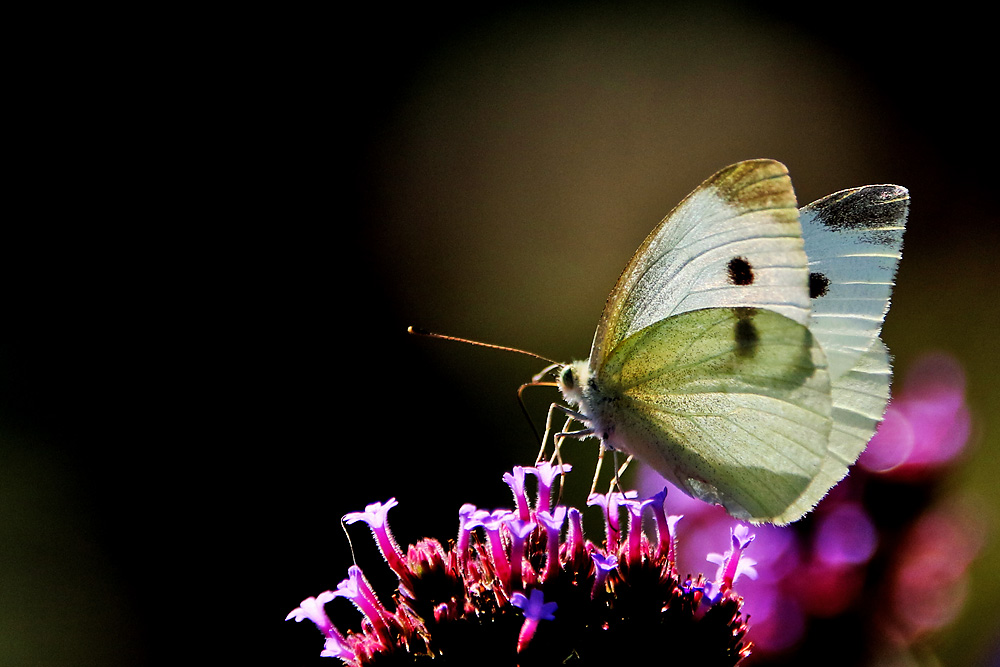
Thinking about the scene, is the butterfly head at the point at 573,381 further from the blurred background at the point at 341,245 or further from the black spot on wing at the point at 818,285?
the blurred background at the point at 341,245

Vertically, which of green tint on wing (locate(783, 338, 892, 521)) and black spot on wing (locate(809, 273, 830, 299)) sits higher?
black spot on wing (locate(809, 273, 830, 299))

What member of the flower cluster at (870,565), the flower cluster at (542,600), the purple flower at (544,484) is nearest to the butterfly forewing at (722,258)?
the purple flower at (544,484)

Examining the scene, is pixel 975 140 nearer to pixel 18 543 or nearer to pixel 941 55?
pixel 941 55

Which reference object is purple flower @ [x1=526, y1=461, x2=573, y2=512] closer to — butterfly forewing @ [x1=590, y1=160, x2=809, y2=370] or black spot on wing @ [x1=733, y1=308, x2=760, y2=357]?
butterfly forewing @ [x1=590, y1=160, x2=809, y2=370]

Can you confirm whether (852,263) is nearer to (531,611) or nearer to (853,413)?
(853,413)

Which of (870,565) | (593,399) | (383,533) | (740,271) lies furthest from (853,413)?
(383,533)

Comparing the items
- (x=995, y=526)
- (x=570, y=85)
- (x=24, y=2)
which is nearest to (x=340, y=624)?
(x=995, y=526)

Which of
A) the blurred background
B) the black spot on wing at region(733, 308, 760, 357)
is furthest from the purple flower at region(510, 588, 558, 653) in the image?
the blurred background

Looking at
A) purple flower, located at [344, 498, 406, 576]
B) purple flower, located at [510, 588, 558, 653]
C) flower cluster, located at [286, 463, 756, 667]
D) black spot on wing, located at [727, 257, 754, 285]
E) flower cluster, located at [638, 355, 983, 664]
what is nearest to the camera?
purple flower, located at [510, 588, 558, 653]
